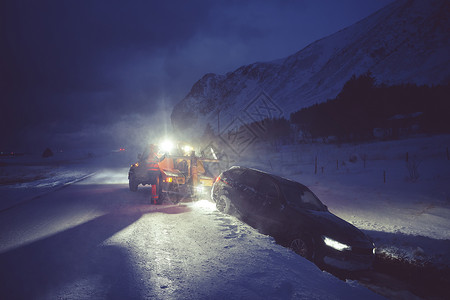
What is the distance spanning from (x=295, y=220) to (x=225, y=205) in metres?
2.56

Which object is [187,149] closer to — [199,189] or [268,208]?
[199,189]

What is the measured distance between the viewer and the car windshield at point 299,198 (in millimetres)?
5320

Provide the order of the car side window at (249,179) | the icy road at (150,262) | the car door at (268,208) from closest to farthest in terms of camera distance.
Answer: the icy road at (150,262) → the car door at (268,208) → the car side window at (249,179)

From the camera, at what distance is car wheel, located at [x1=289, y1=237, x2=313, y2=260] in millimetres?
4316

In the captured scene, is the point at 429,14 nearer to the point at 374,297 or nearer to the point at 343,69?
the point at 343,69

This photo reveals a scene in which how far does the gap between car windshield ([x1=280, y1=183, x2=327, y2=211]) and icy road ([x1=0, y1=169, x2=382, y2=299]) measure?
114 centimetres

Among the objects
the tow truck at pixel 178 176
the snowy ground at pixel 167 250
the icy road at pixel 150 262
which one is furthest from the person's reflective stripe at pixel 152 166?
the icy road at pixel 150 262

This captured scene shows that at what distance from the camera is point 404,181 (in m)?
12.2

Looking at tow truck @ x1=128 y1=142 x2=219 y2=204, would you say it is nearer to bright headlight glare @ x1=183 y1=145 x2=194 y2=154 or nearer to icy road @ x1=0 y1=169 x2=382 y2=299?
bright headlight glare @ x1=183 y1=145 x2=194 y2=154

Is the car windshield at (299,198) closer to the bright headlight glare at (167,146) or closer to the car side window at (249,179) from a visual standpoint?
the car side window at (249,179)

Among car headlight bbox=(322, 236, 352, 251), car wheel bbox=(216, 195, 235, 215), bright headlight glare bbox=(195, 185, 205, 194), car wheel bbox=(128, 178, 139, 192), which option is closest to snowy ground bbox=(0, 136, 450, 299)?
car wheel bbox=(216, 195, 235, 215)

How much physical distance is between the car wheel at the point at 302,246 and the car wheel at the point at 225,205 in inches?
85.8

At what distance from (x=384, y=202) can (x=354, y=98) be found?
31379 mm

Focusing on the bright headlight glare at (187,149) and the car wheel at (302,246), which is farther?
the bright headlight glare at (187,149)
